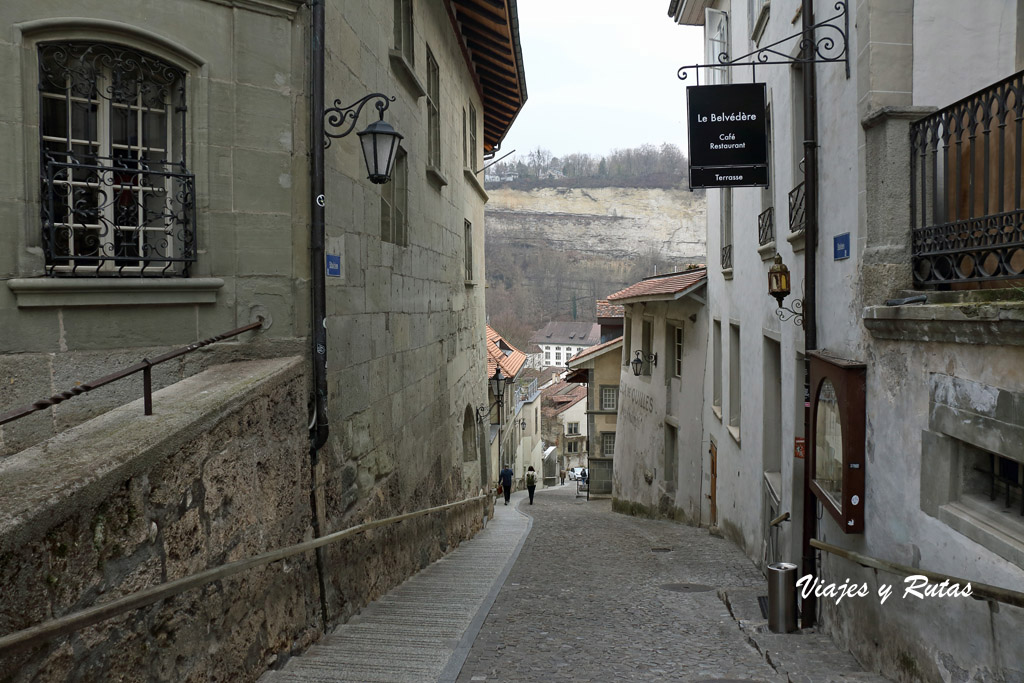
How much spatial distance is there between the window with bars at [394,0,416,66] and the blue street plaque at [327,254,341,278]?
2.98 meters

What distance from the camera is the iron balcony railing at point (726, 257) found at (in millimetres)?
12602

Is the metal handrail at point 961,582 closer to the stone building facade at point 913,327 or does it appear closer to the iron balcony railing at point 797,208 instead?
the stone building facade at point 913,327

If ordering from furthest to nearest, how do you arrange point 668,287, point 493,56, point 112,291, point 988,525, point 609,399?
point 609,399, point 668,287, point 493,56, point 112,291, point 988,525

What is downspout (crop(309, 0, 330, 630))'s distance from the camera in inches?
217

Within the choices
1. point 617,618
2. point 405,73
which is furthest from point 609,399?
point 617,618

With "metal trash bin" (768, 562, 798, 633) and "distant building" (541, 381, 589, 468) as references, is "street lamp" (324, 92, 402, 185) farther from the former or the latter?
"distant building" (541, 381, 589, 468)

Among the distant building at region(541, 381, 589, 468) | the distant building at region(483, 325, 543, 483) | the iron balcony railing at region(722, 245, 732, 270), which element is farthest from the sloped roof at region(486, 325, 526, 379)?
the distant building at region(541, 381, 589, 468)

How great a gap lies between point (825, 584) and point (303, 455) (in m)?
3.94

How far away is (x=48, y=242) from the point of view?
480cm

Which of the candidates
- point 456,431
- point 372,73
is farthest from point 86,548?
point 456,431

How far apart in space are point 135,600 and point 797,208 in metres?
6.11

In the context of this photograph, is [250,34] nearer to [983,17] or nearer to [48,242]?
[48,242]

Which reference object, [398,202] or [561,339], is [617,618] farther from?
[561,339]

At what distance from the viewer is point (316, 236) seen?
18.2 ft
